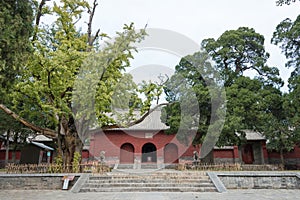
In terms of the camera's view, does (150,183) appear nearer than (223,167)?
Yes

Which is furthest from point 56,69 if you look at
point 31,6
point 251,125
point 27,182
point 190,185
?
point 251,125

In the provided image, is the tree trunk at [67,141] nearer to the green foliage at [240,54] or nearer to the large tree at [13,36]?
the large tree at [13,36]

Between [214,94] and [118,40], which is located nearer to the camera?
[118,40]

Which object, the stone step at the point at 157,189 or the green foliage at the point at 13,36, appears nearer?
the green foliage at the point at 13,36

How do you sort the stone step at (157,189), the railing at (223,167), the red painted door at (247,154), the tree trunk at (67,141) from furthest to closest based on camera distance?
the red painted door at (247,154) → the railing at (223,167) → the tree trunk at (67,141) → the stone step at (157,189)

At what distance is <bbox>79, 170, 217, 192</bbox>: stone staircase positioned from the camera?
8312 millimetres

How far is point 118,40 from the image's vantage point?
10750 millimetres

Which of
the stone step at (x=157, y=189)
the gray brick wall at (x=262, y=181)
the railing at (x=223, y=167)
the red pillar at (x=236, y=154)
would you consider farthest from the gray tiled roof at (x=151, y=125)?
the stone step at (x=157, y=189)

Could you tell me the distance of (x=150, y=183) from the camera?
8.80 meters

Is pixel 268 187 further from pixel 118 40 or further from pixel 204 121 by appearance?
pixel 118 40

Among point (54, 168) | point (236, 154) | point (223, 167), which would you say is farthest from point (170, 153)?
point (54, 168)

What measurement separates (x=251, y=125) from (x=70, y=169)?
11.4 m

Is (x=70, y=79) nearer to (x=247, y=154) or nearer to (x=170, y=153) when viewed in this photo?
(x=170, y=153)

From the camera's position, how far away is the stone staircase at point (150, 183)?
27.3 feet
